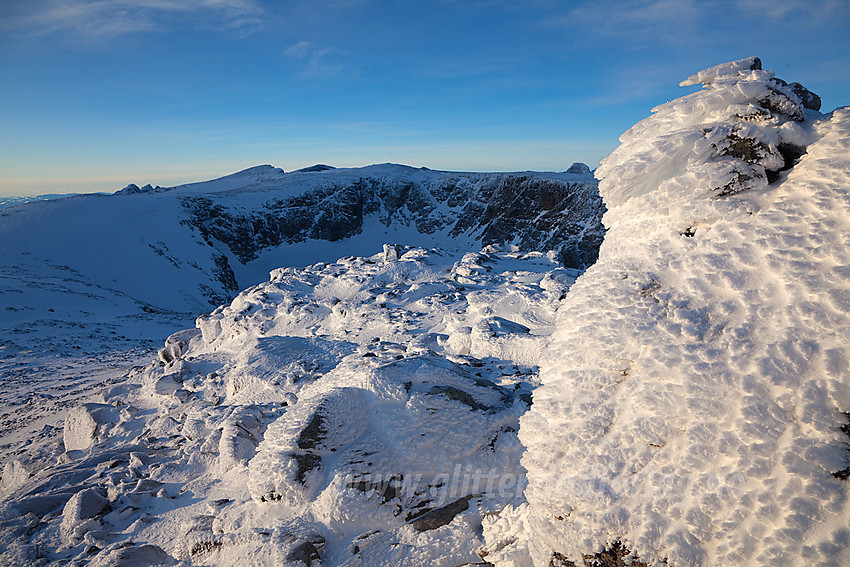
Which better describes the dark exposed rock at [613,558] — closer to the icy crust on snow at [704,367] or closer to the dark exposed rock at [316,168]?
the icy crust on snow at [704,367]

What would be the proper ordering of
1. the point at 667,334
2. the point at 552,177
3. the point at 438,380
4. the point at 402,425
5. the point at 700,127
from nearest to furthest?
1. the point at 667,334
2. the point at 700,127
3. the point at 402,425
4. the point at 438,380
5. the point at 552,177

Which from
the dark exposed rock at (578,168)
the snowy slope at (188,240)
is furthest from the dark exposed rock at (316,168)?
the dark exposed rock at (578,168)

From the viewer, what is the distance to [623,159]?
3.02 m

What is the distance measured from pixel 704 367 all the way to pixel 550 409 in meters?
0.90

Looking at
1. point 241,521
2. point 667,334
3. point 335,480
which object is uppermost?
point 667,334

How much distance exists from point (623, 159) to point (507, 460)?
302cm

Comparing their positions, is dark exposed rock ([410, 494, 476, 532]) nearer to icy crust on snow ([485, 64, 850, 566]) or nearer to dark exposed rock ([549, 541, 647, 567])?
icy crust on snow ([485, 64, 850, 566])

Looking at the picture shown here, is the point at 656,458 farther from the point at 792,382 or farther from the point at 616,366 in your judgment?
the point at 792,382

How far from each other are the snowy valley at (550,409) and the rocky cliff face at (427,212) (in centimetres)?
3519

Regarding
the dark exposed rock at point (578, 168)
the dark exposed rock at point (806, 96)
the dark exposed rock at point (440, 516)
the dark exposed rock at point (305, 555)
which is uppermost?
the dark exposed rock at point (578, 168)

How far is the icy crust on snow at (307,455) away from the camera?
12.7 ft

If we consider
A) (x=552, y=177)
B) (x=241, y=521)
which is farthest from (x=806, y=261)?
(x=552, y=177)

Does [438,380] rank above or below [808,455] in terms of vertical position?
below

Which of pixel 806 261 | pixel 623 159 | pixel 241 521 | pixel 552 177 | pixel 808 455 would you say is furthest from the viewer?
pixel 552 177
